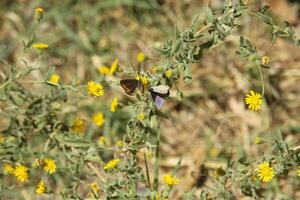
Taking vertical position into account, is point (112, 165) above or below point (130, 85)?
below

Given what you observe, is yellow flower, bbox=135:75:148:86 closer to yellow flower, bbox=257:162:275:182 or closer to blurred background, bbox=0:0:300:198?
yellow flower, bbox=257:162:275:182

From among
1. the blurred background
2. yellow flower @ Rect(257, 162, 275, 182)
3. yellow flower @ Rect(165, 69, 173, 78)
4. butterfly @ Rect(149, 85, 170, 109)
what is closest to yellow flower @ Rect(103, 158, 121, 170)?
butterfly @ Rect(149, 85, 170, 109)

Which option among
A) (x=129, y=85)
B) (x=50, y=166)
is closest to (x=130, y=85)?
(x=129, y=85)

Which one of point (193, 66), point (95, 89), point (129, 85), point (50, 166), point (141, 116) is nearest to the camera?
point (129, 85)

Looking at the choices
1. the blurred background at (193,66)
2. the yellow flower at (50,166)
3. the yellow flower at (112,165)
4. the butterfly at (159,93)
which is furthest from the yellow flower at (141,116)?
the blurred background at (193,66)

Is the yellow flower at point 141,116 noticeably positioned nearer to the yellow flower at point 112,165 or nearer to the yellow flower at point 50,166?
the yellow flower at point 112,165

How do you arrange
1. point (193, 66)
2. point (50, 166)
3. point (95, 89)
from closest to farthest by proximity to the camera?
point (95, 89)
point (50, 166)
point (193, 66)

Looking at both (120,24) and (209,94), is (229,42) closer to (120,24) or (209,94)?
(209,94)

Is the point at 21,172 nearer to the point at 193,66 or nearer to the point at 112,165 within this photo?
the point at 112,165
